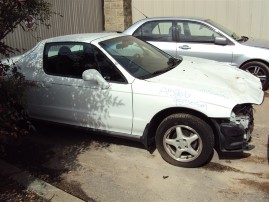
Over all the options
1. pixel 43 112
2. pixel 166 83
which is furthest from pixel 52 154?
pixel 166 83

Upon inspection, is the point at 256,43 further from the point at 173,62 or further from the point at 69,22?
the point at 69,22

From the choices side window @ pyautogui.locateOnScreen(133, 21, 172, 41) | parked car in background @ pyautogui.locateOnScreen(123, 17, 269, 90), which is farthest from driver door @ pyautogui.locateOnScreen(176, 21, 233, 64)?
side window @ pyautogui.locateOnScreen(133, 21, 172, 41)

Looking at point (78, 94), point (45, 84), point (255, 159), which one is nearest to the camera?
point (255, 159)

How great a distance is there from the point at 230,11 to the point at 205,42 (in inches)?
172

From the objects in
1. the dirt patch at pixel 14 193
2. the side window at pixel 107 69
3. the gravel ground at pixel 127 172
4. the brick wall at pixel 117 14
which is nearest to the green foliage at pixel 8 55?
the dirt patch at pixel 14 193

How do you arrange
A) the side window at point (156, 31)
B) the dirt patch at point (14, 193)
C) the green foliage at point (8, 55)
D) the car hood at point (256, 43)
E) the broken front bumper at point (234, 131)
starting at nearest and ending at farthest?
the green foliage at point (8, 55), the dirt patch at point (14, 193), the broken front bumper at point (234, 131), the car hood at point (256, 43), the side window at point (156, 31)

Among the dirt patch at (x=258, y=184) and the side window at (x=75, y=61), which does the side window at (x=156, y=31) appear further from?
the dirt patch at (x=258, y=184)

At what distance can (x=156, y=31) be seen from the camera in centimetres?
793

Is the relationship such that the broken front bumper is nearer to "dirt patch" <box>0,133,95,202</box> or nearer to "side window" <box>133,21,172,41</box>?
"dirt patch" <box>0,133,95,202</box>

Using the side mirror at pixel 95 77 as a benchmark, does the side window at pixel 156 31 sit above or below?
above

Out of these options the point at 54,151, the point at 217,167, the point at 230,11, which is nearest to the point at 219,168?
A: the point at 217,167

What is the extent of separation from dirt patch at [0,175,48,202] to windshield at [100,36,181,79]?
1.83 m

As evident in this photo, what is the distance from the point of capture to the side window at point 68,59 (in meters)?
4.70

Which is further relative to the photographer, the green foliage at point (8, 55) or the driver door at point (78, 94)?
the driver door at point (78, 94)
